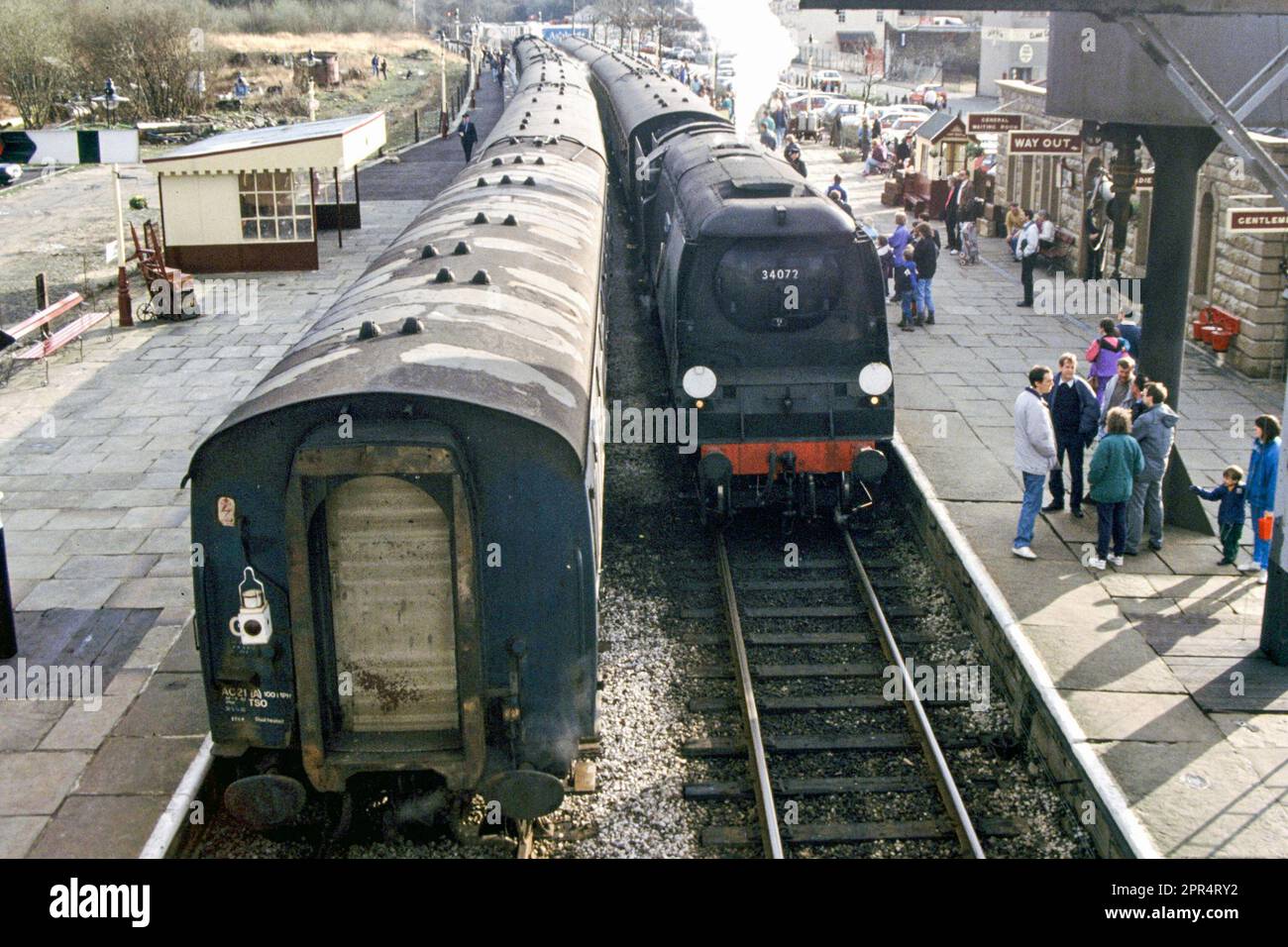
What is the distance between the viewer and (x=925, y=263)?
19188 millimetres

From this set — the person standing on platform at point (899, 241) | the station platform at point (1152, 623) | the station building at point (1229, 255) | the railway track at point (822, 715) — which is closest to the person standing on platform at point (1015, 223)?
the station building at point (1229, 255)

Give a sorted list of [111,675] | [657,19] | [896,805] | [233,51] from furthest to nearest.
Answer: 1. [657,19]
2. [233,51]
3. [111,675]
4. [896,805]

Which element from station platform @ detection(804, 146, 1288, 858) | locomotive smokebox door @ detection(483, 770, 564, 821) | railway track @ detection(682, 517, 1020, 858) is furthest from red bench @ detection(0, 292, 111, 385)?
locomotive smokebox door @ detection(483, 770, 564, 821)

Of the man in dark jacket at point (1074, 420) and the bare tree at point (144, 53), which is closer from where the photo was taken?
the man in dark jacket at point (1074, 420)

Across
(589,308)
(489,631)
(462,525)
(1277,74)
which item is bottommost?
(489,631)

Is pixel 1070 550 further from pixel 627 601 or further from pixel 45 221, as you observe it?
pixel 45 221

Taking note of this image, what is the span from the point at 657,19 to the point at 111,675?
191ft

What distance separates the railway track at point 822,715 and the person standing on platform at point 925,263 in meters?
8.61

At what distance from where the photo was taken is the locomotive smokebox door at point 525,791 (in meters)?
6.42

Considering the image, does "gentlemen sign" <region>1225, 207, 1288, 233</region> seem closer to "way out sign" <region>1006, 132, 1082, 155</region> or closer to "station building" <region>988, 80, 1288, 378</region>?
"station building" <region>988, 80, 1288, 378</region>

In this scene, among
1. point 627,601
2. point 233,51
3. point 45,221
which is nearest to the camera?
point 627,601

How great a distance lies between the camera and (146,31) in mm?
45438

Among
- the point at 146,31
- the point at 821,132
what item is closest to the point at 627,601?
the point at 821,132

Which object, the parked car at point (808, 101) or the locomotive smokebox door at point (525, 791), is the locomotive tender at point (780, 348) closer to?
the locomotive smokebox door at point (525, 791)
